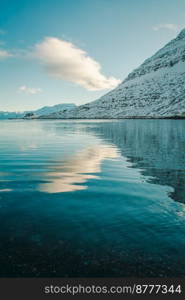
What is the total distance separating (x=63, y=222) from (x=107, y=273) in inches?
149

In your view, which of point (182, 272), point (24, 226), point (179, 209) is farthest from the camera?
point (179, 209)

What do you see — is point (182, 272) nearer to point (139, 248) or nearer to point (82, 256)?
point (139, 248)

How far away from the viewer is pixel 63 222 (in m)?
10.4

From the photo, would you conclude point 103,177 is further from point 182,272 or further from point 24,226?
point 182,272

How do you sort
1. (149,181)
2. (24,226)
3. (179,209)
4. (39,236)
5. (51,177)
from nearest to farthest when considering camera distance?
(39,236), (24,226), (179,209), (149,181), (51,177)

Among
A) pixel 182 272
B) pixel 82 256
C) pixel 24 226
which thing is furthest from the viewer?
pixel 24 226

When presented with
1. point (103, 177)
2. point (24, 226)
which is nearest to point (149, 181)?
point (103, 177)

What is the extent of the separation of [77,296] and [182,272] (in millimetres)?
3006

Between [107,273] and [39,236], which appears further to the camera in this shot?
[39,236]

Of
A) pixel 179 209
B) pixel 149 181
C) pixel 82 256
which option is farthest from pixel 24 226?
pixel 149 181

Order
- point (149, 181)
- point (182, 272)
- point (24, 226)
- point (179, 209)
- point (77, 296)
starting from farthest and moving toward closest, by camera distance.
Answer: point (149, 181) < point (179, 209) < point (24, 226) < point (182, 272) < point (77, 296)

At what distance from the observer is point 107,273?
7.03m

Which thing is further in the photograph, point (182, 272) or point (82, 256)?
point (82, 256)

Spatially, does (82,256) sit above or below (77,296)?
above
